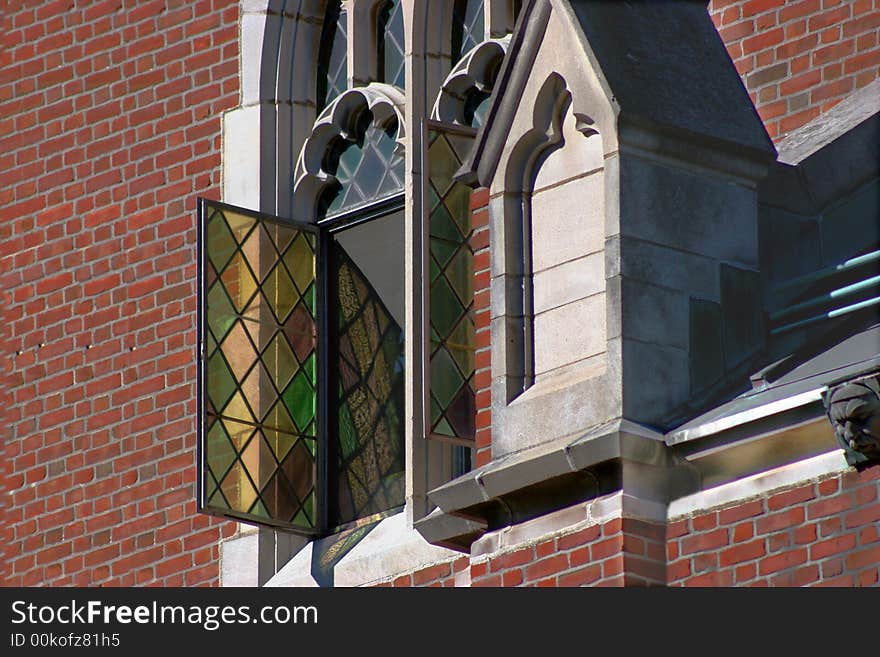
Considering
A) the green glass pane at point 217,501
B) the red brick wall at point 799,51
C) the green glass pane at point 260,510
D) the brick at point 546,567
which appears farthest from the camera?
the green glass pane at point 260,510

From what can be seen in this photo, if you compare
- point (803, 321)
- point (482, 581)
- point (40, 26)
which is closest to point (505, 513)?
point (482, 581)

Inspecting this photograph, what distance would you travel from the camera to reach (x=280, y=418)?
12.4 meters

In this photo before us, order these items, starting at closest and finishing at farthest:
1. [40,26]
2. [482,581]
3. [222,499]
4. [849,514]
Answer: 1. [849,514]
2. [482,581]
3. [222,499]
4. [40,26]

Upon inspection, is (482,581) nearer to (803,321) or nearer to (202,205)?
(803,321)

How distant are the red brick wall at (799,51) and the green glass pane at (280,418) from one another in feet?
7.84

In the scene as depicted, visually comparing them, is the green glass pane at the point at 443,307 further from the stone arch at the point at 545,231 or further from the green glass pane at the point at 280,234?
the stone arch at the point at 545,231

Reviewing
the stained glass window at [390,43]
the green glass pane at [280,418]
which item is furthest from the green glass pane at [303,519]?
the stained glass window at [390,43]

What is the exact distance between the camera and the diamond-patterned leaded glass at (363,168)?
1268 centimetres

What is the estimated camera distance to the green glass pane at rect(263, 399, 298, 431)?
12375 millimetres

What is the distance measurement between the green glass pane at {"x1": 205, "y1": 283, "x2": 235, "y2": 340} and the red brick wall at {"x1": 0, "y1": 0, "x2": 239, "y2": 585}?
0.56 meters

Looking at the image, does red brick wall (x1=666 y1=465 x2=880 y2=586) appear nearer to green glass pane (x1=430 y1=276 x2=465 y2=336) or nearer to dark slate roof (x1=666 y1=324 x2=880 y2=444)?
dark slate roof (x1=666 y1=324 x2=880 y2=444)

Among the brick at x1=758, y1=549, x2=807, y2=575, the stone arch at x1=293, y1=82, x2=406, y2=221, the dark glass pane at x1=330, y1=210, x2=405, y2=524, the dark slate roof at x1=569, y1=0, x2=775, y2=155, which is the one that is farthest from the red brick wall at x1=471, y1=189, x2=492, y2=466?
the brick at x1=758, y1=549, x2=807, y2=575

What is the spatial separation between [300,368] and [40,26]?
2.35 m

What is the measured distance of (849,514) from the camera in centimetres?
929
